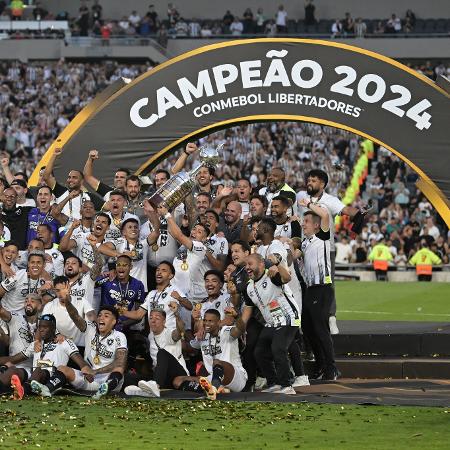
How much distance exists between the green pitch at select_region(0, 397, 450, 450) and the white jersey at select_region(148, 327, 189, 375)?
1022 mm

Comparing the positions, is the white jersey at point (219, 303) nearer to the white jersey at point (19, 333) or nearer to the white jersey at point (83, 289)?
the white jersey at point (83, 289)

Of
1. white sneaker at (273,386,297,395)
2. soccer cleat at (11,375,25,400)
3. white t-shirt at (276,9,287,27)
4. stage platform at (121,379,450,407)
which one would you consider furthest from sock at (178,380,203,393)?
white t-shirt at (276,9,287,27)

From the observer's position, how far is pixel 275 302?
1344 cm

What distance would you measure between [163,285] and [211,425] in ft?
9.34

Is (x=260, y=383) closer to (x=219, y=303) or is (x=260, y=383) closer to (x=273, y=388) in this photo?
(x=273, y=388)

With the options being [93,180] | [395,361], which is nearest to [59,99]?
[93,180]

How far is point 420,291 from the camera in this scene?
76.4ft

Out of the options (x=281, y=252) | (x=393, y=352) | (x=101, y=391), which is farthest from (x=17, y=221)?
(x=393, y=352)

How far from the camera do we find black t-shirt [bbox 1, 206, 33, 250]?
50.3ft

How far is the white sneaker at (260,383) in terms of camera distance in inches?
545

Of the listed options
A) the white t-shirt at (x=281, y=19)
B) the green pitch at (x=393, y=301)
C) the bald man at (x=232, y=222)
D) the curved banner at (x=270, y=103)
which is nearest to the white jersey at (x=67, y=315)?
the bald man at (x=232, y=222)

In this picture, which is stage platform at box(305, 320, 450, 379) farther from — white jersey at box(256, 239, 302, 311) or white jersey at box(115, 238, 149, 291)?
white jersey at box(115, 238, 149, 291)

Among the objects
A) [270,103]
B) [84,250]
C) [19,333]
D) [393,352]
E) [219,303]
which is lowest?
[393,352]

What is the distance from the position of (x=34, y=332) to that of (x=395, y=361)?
12.4 ft
